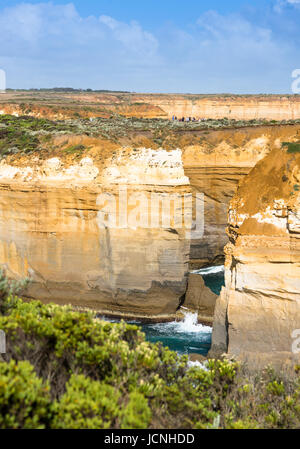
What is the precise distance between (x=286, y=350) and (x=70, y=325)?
29.4 ft

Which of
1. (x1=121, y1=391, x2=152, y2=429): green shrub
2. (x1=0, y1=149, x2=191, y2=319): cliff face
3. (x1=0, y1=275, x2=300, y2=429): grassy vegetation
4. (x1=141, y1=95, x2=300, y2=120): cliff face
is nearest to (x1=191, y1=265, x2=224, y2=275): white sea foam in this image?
(x1=0, y1=149, x2=191, y2=319): cliff face

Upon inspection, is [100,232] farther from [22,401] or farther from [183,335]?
[22,401]

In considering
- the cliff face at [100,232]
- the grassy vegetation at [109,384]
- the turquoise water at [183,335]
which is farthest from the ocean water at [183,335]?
the grassy vegetation at [109,384]

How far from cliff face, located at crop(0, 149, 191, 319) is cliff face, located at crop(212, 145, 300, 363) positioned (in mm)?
7255

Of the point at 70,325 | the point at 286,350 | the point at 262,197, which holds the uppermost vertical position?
the point at 262,197

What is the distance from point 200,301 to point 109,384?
16.5 m

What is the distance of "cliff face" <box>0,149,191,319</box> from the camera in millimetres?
24375

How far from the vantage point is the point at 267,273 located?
16.6 metres

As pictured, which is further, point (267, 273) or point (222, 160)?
point (222, 160)

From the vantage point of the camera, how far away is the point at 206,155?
32.8m

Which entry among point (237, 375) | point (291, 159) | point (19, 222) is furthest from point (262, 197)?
point (19, 222)

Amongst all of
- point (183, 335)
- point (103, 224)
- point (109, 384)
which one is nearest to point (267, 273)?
point (183, 335)

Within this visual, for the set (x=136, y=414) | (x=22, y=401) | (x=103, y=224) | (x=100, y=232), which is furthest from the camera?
(x=100, y=232)

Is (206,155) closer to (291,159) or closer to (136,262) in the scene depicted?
(136,262)
